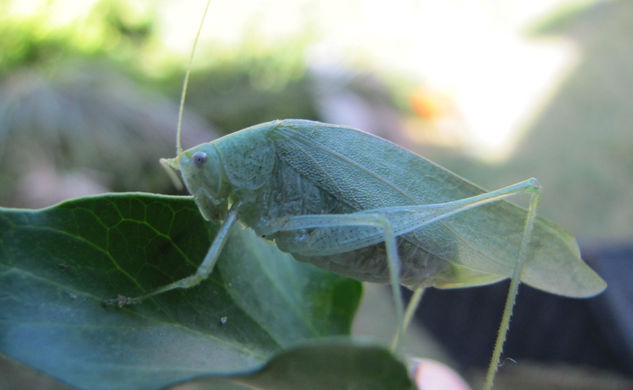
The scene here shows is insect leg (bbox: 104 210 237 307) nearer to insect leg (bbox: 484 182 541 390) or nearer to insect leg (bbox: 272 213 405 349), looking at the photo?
insect leg (bbox: 272 213 405 349)

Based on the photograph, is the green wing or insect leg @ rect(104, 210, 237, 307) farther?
the green wing

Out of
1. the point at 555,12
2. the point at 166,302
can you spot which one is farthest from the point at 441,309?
the point at 555,12

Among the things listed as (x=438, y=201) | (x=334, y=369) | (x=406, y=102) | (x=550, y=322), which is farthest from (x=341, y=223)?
(x=406, y=102)

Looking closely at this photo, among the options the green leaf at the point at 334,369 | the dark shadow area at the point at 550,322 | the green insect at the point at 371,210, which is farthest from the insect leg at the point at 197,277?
the dark shadow area at the point at 550,322

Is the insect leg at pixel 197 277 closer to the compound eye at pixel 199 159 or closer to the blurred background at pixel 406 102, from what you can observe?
the compound eye at pixel 199 159

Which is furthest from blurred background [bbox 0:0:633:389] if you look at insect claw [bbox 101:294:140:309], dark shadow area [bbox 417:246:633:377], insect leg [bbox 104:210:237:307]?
insect claw [bbox 101:294:140:309]

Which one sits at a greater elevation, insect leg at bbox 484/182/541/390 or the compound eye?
the compound eye

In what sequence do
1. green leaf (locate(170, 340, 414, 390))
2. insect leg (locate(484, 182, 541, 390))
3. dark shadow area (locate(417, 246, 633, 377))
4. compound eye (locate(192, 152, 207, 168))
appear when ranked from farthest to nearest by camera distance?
dark shadow area (locate(417, 246, 633, 377)) < compound eye (locate(192, 152, 207, 168)) < insect leg (locate(484, 182, 541, 390)) < green leaf (locate(170, 340, 414, 390))
